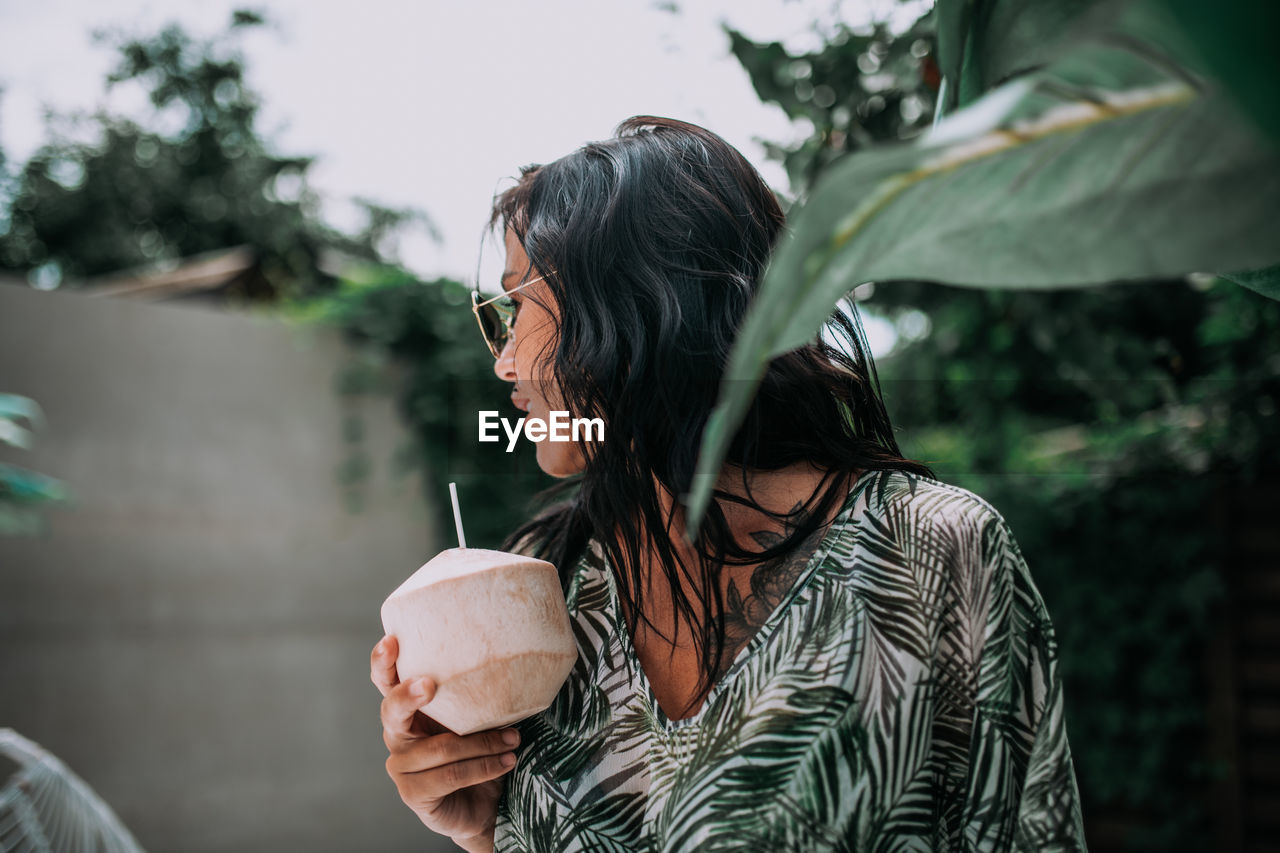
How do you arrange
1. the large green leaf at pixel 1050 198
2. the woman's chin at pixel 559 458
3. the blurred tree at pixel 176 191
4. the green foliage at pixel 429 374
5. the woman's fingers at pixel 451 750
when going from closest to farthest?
the large green leaf at pixel 1050 198 → the woman's fingers at pixel 451 750 → the woman's chin at pixel 559 458 → the green foliage at pixel 429 374 → the blurred tree at pixel 176 191

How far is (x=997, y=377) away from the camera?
3.20 m

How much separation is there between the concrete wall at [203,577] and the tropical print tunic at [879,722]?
4.21 metres

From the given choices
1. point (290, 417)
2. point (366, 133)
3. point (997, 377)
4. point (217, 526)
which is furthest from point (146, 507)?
point (366, 133)

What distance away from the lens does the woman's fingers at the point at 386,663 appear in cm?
88

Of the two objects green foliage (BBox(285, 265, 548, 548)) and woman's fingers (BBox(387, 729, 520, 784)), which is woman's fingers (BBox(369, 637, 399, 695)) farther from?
green foliage (BBox(285, 265, 548, 548))

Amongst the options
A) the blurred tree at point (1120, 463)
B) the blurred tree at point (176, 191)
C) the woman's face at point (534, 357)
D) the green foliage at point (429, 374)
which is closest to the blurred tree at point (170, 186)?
the blurred tree at point (176, 191)

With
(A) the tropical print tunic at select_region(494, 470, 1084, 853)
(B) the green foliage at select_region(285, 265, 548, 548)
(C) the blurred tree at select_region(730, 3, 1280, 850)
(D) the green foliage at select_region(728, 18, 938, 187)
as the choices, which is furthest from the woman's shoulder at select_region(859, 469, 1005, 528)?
(B) the green foliage at select_region(285, 265, 548, 548)

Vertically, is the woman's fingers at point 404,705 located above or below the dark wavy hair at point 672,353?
below

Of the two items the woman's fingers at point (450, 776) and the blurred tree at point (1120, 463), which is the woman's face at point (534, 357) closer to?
the woman's fingers at point (450, 776)

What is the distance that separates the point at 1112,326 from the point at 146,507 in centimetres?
419

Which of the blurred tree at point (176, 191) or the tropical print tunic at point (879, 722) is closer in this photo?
the tropical print tunic at point (879, 722)

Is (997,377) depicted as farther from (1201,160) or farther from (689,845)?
(1201,160)

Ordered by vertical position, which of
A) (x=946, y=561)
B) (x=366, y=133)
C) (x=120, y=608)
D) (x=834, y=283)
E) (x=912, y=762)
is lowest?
(x=120, y=608)

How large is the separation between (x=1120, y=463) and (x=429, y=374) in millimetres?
3300
